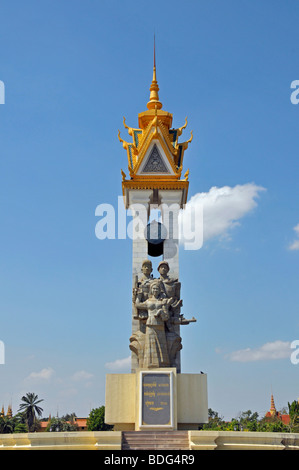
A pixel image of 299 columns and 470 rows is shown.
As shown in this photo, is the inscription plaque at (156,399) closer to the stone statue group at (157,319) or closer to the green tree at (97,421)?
the stone statue group at (157,319)

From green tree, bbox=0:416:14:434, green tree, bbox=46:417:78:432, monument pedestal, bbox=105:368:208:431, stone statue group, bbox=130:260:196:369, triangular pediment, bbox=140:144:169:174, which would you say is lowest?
green tree, bbox=46:417:78:432

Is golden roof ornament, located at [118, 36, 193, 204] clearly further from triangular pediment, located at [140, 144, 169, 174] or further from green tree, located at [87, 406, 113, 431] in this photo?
green tree, located at [87, 406, 113, 431]

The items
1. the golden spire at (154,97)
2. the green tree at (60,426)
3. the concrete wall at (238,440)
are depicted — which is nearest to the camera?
the concrete wall at (238,440)

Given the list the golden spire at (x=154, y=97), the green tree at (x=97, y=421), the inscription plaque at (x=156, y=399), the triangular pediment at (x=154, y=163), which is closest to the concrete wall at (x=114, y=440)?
the inscription plaque at (x=156, y=399)

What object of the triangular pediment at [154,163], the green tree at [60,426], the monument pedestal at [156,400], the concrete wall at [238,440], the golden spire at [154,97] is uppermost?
the golden spire at [154,97]

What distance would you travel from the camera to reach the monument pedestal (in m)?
15.0

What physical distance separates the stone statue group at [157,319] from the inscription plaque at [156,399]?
1.89ft

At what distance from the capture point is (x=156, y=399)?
599 inches

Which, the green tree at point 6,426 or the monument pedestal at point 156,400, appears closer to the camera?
the monument pedestal at point 156,400

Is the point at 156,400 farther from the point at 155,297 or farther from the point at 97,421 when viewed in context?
the point at 97,421

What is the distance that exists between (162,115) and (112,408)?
1153 cm

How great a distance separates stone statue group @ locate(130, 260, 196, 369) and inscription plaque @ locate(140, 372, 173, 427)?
1.89 ft

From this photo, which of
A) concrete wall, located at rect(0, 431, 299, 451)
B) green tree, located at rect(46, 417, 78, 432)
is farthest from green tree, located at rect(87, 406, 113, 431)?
concrete wall, located at rect(0, 431, 299, 451)

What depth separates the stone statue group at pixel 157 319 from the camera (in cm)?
1622
